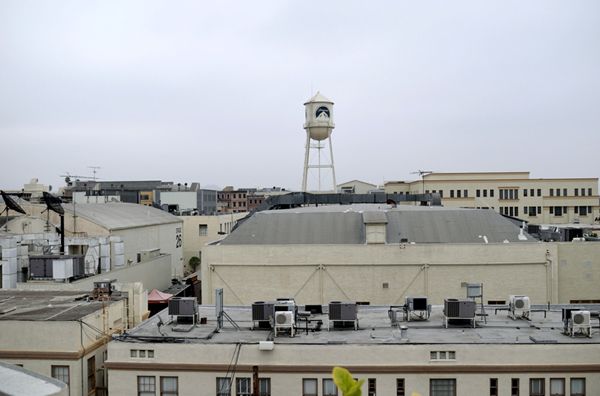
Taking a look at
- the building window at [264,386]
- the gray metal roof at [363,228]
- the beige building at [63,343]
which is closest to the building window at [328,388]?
the building window at [264,386]

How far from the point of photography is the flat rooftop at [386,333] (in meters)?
20.9

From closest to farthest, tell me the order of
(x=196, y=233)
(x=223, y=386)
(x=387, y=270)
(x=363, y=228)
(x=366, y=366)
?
(x=366, y=366) < (x=223, y=386) < (x=387, y=270) < (x=363, y=228) < (x=196, y=233)

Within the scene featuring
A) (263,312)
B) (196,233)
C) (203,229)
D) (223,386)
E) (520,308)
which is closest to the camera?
(223,386)

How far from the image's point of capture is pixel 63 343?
2191 cm

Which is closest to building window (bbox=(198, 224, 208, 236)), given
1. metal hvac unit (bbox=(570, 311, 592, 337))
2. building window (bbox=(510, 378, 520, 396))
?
metal hvac unit (bbox=(570, 311, 592, 337))

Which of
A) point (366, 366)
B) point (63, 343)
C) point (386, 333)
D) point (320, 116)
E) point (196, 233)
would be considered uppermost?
point (320, 116)

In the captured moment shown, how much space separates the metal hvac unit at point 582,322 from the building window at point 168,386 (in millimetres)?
14294

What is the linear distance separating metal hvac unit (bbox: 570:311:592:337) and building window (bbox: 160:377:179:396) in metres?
14.3

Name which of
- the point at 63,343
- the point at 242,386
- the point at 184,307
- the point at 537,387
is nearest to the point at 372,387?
the point at 242,386

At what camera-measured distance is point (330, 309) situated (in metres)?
23.1

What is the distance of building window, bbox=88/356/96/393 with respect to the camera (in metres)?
22.6

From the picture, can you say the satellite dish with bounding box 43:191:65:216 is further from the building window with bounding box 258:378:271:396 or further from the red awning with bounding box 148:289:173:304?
the building window with bounding box 258:378:271:396

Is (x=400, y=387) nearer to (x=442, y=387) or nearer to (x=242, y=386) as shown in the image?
(x=442, y=387)

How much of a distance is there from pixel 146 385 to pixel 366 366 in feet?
24.9
